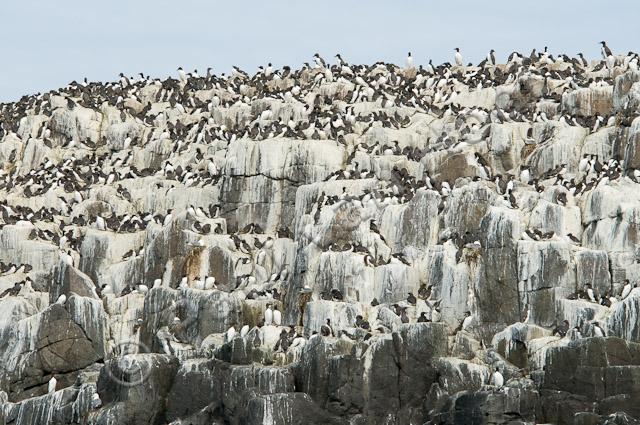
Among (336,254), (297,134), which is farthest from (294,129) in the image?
(336,254)

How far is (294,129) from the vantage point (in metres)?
49.7

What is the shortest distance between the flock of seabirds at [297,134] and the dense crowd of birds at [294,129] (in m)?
0.05

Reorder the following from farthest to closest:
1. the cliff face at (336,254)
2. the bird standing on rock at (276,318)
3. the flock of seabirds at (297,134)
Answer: the flock of seabirds at (297,134) → the bird standing on rock at (276,318) → the cliff face at (336,254)

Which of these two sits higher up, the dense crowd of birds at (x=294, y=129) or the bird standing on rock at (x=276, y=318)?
the dense crowd of birds at (x=294, y=129)

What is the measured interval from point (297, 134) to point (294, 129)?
143 centimetres

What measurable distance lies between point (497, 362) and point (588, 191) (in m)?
7.76

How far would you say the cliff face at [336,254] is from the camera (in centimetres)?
3484

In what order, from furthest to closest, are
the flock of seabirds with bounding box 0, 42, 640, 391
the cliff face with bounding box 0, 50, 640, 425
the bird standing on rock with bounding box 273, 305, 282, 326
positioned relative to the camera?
the flock of seabirds with bounding box 0, 42, 640, 391, the bird standing on rock with bounding box 273, 305, 282, 326, the cliff face with bounding box 0, 50, 640, 425

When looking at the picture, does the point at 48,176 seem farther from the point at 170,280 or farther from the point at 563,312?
the point at 563,312

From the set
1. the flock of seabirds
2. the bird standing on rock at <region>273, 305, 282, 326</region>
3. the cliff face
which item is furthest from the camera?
the flock of seabirds

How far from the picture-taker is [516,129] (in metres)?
46.3

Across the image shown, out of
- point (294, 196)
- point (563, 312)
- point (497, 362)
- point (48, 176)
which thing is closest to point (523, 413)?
point (497, 362)

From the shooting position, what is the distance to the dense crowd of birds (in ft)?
140

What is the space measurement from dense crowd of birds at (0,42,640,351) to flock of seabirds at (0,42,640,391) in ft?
0.16
